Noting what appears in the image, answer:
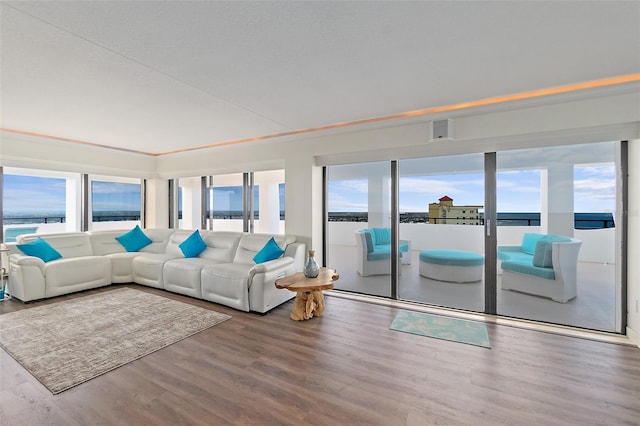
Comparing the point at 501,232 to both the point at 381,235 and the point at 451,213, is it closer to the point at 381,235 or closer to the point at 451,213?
the point at 451,213

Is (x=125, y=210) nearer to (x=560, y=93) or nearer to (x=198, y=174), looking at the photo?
(x=198, y=174)

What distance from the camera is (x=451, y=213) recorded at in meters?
3.89

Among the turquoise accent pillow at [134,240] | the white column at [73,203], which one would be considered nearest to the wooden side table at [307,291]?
the turquoise accent pillow at [134,240]

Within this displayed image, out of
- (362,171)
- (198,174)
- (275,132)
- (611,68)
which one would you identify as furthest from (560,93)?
(198,174)

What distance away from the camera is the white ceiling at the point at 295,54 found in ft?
5.65

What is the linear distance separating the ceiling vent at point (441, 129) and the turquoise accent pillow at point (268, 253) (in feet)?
8.66

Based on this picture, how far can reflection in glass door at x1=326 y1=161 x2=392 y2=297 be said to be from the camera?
4.34 m

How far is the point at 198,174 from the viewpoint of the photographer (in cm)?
602

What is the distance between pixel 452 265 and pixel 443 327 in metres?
1.04

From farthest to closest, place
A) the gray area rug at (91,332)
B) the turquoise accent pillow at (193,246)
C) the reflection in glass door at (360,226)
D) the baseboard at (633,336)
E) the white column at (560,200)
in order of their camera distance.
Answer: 1. the turquoise accent pillow at (193,246)
2. the reflection in glass door at (360,226)
3. the white column at (560,200)
4. the baseboard at (633,336)
5. the gray area rug at (91,332)

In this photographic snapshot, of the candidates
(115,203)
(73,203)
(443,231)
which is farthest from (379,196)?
(115,203)

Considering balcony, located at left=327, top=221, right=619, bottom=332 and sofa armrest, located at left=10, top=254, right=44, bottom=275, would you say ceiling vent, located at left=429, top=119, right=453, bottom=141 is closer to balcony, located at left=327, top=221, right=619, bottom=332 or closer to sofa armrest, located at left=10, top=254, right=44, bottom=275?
balcony, located at left=327, top=221, right=619, bottom=332

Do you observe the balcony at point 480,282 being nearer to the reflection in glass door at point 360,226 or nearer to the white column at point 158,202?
the reflection in glass door at point 360,226

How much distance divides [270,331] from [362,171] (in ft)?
8.96
